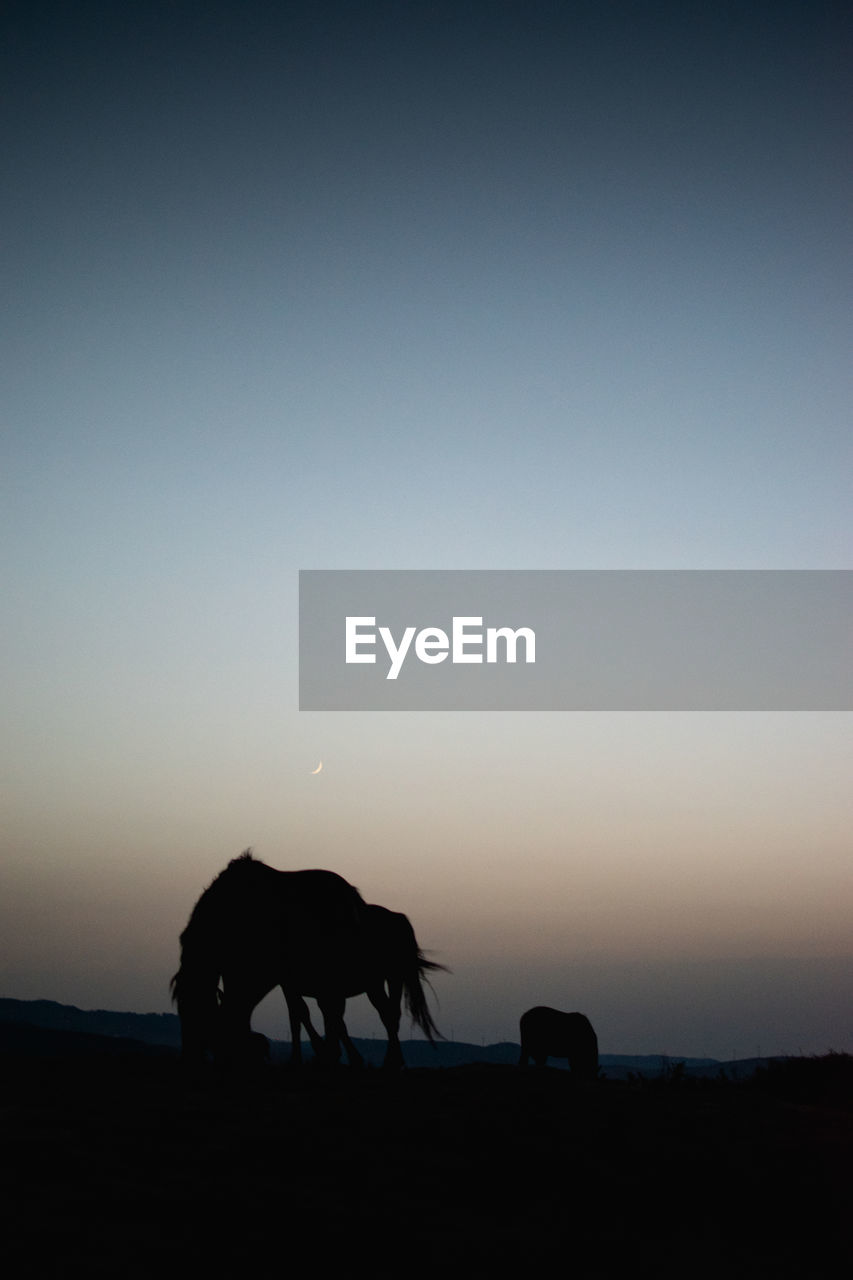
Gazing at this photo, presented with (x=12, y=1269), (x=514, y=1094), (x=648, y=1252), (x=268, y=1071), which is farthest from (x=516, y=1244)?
(x=268, y=1071)

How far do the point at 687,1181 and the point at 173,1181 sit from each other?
3.78 meters

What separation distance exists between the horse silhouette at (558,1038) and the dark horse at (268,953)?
610 centimetres

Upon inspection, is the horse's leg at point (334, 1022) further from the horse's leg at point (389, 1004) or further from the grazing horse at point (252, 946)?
the horse's leg at point (389, 1004)

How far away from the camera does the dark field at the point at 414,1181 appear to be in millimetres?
6348

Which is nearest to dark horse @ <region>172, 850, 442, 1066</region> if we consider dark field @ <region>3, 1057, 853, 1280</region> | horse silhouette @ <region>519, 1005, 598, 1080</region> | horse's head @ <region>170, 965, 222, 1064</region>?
horse's head @ <region>170, 965, 222, 1064</region>

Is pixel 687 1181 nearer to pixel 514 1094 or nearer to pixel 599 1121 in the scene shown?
pixel 599 1121

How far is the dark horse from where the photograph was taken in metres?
14.4

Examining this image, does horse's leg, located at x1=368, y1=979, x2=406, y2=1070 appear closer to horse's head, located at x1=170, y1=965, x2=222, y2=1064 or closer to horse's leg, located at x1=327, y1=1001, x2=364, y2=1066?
horse's leg, located at x1=327, y1=1001, x2=364, y2=1066

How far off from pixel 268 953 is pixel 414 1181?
7683 mm

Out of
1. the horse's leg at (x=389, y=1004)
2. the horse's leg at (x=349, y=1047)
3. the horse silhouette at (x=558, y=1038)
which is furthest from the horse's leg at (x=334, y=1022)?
the horse silhouette at (x=558, y=1038)

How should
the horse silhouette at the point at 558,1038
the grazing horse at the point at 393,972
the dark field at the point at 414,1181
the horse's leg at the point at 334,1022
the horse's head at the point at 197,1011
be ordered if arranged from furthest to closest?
1. the horse silhouette at the point at 558,1038
2. the grazing horse at the point at 393,972
3. the horse's leg at the point at 334,1022
4. the horse's head at the point at 197,1011
5. the dark field at the point at 414,1181

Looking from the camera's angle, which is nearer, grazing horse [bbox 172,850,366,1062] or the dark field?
the dark field

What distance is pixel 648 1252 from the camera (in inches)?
265

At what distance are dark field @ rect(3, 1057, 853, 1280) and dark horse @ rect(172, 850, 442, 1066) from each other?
11.7 ft
